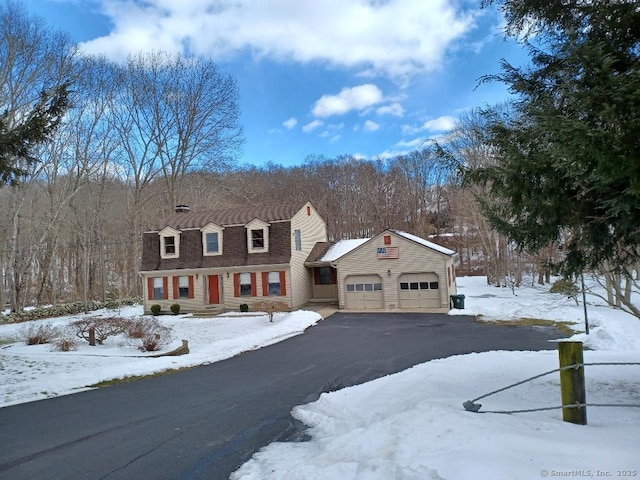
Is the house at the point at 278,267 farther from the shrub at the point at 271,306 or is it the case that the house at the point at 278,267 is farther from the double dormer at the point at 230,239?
the shrub at the point at 271,306

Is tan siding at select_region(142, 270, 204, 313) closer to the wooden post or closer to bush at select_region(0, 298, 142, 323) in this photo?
bush at select_region(0, 298, 142, 323)

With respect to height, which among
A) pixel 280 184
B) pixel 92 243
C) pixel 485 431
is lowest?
pixel 485 431

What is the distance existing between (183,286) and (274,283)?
5327 mm

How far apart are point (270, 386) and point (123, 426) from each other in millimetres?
2835

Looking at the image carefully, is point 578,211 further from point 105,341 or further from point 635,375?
point 105,341

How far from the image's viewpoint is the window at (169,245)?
78.5 ft

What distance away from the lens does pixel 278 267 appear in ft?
71.8

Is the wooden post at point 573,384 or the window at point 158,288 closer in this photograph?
the wooden post at point 573,384

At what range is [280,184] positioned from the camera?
44.2m

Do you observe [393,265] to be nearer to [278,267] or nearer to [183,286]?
[278,267]

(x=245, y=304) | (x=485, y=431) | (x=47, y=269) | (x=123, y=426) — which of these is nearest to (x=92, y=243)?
(x=47, y=269)

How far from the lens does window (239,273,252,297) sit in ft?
73.4

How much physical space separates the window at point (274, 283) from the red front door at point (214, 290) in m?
3.03

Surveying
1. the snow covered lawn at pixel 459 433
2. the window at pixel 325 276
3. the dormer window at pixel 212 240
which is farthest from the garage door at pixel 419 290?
the snow covered lawn at pixel 459 433
